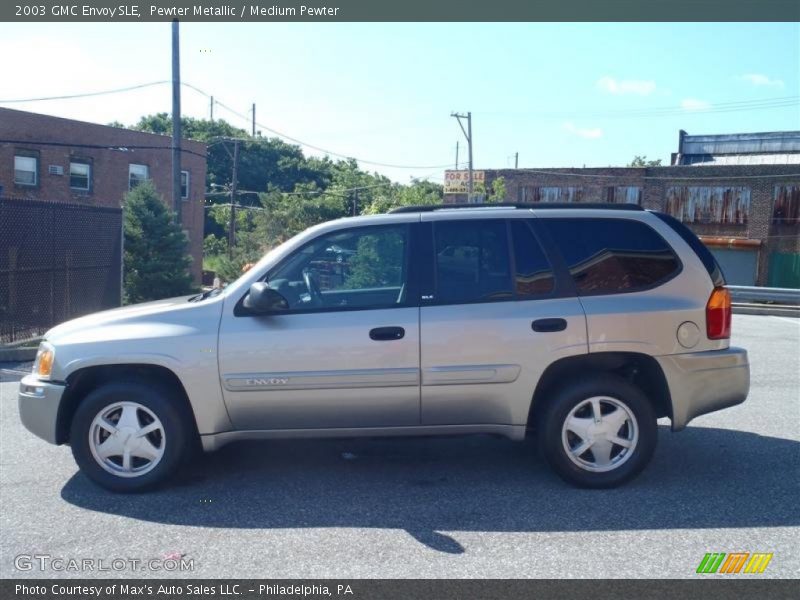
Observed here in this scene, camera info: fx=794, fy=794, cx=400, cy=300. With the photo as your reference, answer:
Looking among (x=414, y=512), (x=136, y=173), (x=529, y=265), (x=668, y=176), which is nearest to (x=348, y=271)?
(x=529, y=265)

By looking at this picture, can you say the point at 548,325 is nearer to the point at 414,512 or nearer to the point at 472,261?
the point at 472,261

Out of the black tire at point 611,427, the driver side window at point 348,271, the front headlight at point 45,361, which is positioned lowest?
the black tire at point 611,427

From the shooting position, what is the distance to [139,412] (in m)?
5.34

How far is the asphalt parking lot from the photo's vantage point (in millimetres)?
4203

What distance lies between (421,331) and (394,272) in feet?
1.60

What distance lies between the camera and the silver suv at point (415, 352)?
5211 millimetres

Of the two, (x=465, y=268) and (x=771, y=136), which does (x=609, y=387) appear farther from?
(x=771, y=136)

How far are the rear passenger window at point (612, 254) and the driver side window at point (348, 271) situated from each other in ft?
3.57

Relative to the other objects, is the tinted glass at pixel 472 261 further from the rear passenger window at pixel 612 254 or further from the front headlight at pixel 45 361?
the front headlight at pixel 45 361

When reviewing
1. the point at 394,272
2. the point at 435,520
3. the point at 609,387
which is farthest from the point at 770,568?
the point at 394,272

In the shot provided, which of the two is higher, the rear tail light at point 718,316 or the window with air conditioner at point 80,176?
the window with air conditioner at point 80,176

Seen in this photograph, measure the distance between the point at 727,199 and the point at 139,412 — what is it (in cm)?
3862

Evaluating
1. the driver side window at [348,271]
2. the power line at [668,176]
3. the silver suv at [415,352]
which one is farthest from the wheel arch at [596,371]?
the power line at [668,176]
